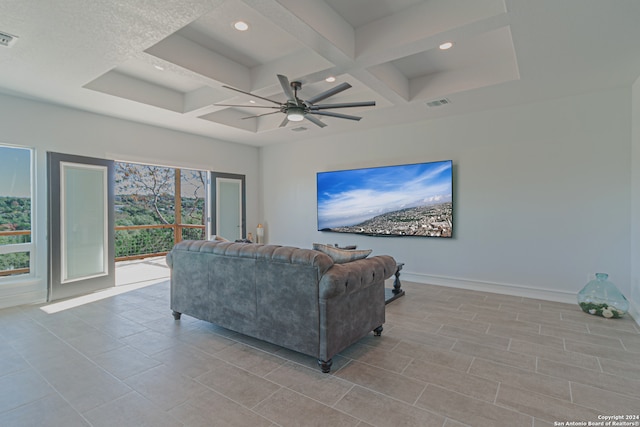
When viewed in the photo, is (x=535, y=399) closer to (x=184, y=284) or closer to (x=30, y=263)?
(x=184, y=284)

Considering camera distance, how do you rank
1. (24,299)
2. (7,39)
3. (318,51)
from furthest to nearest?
(24,299) < (318,51) < (7,39)

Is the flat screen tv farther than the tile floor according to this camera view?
Yes

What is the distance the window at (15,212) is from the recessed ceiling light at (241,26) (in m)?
3.74

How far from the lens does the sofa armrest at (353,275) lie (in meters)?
2.50

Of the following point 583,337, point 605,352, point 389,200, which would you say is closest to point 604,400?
point 605,352

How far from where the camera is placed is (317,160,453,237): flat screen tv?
5254 mm

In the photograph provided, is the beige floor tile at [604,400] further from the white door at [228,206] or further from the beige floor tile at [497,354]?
the white door at [228,206]

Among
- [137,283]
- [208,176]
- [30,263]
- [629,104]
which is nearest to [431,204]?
[629,104]

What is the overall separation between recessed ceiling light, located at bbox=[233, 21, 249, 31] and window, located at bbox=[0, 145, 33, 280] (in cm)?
374

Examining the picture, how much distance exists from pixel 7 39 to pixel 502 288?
21.4 feet

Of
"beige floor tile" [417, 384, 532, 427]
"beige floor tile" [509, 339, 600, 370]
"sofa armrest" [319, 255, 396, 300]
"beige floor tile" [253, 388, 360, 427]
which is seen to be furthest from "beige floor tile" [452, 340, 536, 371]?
"beige floor tile" [253, 388, 360, 427]

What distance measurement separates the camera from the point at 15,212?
14.6 feet

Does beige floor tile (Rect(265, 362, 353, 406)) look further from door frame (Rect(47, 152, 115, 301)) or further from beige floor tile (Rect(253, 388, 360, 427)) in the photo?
door frame (Rect(47, 152, 115, 301))

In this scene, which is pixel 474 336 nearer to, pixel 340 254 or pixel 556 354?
pixel 556 354
